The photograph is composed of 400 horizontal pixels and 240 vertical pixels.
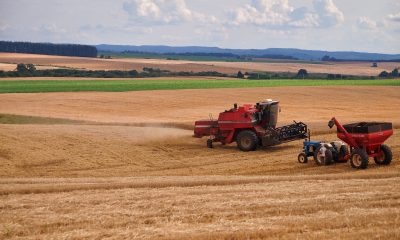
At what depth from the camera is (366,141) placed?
741 inches

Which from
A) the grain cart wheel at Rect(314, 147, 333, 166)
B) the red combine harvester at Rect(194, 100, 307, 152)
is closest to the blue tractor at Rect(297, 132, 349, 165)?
the grain cart wheel at Rect(314, 147, 333, 166)

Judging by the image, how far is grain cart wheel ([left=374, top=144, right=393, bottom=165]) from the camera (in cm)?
1903

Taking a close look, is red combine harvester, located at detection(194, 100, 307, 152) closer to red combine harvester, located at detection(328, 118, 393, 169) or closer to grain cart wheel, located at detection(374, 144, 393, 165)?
red combine harvester, located at detection(328, 118, 393, 169)

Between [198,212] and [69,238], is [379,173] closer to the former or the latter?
A: [198,212]

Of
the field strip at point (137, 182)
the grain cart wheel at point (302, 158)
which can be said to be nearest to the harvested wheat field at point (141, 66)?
the grain cart wheel at point (302, 158)

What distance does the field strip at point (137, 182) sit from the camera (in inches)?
583

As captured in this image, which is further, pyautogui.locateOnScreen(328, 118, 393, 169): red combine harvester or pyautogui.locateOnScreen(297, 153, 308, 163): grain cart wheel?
pyautogui.locateOnScreen(297, 153, 308, 163): grain cart wheel

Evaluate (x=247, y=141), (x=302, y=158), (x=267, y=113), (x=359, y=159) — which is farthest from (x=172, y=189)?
(x=267, y=113)

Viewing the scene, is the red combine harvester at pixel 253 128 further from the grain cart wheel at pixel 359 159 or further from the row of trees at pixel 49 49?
the row of trees at pixel 49 49

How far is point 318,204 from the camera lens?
12070 millimetres

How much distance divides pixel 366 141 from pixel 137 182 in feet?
23.8

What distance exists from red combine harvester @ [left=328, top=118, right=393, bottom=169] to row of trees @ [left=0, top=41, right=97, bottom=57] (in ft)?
442

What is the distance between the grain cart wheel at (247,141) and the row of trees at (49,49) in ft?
424

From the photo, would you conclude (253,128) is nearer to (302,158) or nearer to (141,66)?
(302,158)
